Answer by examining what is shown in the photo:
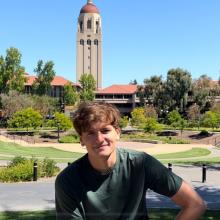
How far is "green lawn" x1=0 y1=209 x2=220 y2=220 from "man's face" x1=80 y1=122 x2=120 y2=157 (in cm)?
713

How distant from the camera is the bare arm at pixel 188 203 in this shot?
259cm

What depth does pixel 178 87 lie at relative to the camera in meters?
71.6

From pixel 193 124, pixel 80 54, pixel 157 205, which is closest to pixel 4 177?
pixel 157 205

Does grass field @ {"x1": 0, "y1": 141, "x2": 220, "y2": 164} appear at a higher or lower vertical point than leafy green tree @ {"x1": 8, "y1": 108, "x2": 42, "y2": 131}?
lower

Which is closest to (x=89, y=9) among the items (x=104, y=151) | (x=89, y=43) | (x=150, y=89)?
(x=89, y=43)

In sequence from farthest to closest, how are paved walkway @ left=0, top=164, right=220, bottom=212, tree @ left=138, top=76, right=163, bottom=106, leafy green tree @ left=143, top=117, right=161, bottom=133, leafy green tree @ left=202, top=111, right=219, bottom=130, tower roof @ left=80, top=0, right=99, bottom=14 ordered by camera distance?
Result: 1. tower roof @ left=80, top=0, right=99, bottom=14
2. tree @ left=138, top=76, right=163, bottom=106
3. leafy green tree @ left=202, top=111, right=219, bottom=130
4. leafy green tree @ left=143, top=117, right=161, bottom=133
5. paved walkway @ left=0, top=164, right=220, bottom=212

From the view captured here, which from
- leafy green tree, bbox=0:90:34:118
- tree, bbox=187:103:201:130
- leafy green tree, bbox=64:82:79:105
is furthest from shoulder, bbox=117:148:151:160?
leafy green tree, bbox=64:82:79:105

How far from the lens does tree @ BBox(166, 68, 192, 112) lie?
2813 inches

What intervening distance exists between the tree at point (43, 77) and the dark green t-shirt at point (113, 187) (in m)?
78.4

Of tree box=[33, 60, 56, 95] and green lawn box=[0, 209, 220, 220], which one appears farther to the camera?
tree box=[33, 60, 56, 95]

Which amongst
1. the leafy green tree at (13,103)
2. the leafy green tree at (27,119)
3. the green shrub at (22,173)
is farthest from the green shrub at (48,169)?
the leafy green tree at (13,103)

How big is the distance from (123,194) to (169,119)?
60661mm

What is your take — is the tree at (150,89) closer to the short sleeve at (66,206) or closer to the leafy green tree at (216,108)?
the leafy green tree at (216,108)

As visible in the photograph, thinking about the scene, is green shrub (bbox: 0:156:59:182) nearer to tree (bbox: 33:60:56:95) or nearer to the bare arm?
the bare arm
